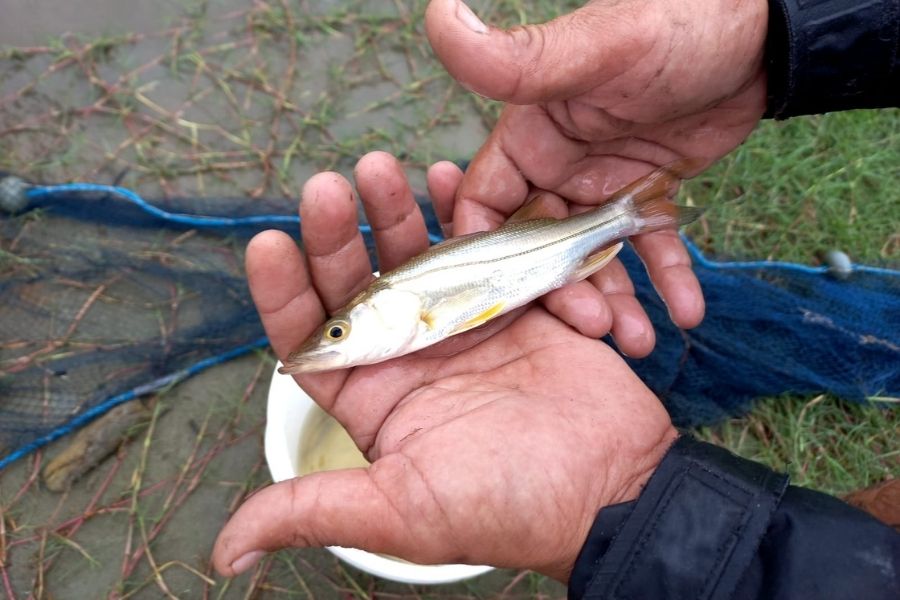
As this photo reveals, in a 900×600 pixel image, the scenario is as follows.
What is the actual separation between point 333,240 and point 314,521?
4.01 feet

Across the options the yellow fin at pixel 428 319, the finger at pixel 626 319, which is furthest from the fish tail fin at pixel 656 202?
the yellow fin at pixel 428 319

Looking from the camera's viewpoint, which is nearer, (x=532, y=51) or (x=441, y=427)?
(x=441, y=427)

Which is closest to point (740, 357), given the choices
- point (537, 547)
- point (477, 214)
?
point (477, 214)

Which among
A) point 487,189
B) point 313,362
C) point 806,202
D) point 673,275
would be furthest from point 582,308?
point 806,202

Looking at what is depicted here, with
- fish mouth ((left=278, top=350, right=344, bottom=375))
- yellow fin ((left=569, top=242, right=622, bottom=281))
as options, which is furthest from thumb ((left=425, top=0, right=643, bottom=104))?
fish mouth ((left=278, top=350, right=344, bottom=375))

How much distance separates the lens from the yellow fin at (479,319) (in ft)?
10.5

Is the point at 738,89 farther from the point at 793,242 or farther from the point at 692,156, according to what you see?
the point at 793,242

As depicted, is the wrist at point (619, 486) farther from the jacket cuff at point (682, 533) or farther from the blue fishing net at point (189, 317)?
the blue fishing net at point (189, 317)

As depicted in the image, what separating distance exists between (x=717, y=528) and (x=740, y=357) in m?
1.95

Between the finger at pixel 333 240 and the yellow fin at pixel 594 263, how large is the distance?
1.06 m

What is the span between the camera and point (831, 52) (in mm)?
3184

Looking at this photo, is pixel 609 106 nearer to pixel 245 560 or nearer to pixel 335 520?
pixel 335 520

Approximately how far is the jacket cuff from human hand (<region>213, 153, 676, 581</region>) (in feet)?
0.34

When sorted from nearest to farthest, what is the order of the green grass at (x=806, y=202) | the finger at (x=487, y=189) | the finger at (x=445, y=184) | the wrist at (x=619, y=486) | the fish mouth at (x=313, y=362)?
the wrist at (x=619, y=486) → the fish mouth at (x=313, y=362) → the finger at (x=487, y=189) → the finger at (x=445, y=184) → the green grass at (x=806, y=202)
